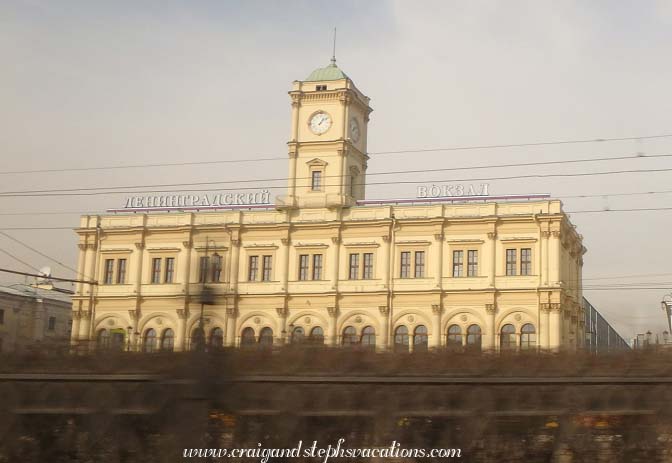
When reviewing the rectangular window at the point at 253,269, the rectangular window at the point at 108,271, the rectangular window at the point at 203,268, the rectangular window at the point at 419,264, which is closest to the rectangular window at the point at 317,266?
the rectangular window at the point at 253,269

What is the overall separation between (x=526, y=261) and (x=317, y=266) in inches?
486

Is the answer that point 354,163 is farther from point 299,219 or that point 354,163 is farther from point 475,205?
point 475,205

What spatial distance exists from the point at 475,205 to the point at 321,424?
129 feet

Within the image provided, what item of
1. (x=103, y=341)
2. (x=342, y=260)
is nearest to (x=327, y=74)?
(x=342, y=260)

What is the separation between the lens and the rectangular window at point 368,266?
47.1 meters

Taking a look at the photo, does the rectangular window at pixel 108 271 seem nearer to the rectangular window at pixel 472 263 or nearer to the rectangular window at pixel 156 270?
the rectangular window at pixel 156 270

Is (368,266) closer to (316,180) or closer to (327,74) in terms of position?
(316,180)

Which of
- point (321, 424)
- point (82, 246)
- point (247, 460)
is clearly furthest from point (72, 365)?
point (82, 246)

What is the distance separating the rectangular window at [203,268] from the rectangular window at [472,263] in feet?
130

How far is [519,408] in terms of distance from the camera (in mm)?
7789

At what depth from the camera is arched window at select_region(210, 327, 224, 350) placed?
709cm

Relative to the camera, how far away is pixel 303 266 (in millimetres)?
48406

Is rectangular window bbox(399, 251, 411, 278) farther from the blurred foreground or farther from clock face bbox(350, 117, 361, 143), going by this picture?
the blurred foreground

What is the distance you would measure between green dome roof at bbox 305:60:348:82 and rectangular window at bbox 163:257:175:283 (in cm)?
1499
